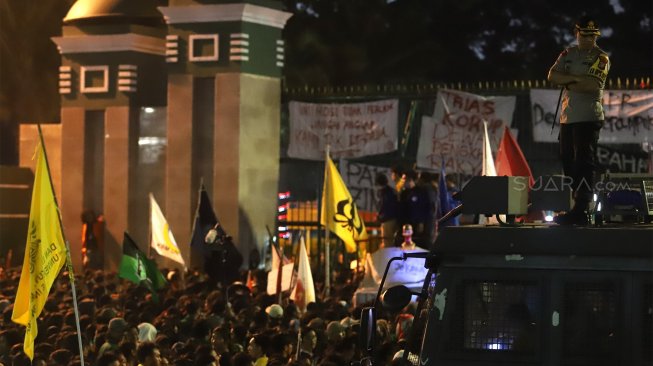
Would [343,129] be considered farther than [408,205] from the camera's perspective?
Yes

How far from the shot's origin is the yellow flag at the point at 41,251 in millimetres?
13734

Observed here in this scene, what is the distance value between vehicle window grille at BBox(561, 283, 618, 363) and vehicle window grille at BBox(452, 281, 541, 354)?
174 mm

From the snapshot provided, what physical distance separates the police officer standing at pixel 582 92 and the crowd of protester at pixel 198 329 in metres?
1.86

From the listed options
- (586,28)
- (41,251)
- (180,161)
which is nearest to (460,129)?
(180,161)

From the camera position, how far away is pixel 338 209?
21.1m

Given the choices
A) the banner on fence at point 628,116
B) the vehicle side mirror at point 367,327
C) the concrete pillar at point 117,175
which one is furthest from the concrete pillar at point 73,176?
the vehicle side mirror at point 367,327

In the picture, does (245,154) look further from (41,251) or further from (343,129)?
(41,251)

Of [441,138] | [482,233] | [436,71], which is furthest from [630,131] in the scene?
[436,71]

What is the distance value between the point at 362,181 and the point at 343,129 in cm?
89

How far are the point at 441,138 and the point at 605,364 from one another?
15.3 m

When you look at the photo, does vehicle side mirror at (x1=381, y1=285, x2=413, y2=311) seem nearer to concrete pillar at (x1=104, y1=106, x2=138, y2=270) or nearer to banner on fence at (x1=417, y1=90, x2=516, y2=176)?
banner on fence at (x1=417, y1=90, x2=516, y2=176)

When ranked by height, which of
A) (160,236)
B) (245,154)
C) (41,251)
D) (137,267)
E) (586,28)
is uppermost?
(586,28)

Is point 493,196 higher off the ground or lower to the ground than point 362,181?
higher

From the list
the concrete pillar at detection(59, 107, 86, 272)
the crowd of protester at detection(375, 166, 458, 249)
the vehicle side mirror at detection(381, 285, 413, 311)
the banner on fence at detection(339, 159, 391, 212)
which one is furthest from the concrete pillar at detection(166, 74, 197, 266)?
the vehicle side mirror at detection(381, 285, 413, 311)
